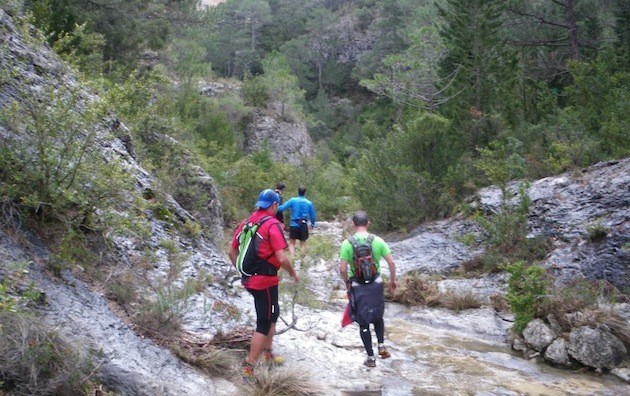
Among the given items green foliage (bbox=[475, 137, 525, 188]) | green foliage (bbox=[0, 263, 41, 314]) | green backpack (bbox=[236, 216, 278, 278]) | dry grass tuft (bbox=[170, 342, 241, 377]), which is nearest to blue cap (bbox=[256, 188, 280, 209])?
green backpack (bbox=[236, 216, 278, 278])

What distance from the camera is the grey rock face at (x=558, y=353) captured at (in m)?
6.99

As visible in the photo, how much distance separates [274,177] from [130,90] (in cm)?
1481

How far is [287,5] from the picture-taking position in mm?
68188

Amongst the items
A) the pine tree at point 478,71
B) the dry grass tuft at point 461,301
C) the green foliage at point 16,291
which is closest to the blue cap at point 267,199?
the green foliage at point 16,291

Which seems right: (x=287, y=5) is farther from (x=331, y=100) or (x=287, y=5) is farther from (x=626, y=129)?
(x=626, y=129)

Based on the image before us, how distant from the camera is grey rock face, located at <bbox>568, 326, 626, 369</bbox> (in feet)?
22.5

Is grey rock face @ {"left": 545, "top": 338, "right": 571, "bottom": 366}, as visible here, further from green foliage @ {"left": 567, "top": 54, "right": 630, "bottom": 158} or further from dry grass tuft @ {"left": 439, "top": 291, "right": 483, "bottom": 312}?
green foliage @ {"left": 567, "top": 54, "right": 630, "bottom": 158}

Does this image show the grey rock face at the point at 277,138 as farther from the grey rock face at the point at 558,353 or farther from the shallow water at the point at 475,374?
the grey rock face at the point at 558,353

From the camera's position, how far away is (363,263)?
20.5ft

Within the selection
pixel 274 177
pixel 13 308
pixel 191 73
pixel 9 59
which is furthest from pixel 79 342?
pixel 191 73

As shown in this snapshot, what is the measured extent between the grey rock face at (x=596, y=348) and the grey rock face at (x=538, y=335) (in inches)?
11.3

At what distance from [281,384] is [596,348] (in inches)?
159

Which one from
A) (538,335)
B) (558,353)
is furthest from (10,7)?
(558,353)

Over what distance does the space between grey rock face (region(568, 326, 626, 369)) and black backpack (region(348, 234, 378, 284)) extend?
2686 millimetres
